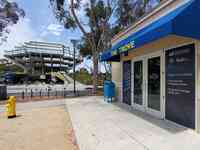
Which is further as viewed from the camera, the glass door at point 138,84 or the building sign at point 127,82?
the building sign at point 127,82

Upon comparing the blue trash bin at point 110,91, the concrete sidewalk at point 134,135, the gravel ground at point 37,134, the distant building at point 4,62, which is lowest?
the gravel ground at point 37,134

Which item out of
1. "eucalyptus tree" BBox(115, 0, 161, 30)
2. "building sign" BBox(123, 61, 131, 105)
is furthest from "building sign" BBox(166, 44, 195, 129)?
"eucalyptus tree" BBox(115, 0, 161, 30)

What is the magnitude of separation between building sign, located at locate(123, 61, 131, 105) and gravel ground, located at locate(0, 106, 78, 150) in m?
3.43

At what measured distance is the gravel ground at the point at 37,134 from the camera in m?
5.21

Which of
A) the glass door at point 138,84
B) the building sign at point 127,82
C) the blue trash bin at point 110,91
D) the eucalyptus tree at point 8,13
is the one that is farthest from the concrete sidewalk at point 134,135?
the eucalyptus tree at point 8,13

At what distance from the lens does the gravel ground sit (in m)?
5.21

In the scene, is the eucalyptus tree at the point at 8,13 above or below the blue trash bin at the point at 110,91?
above

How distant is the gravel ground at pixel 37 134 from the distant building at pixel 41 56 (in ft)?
210

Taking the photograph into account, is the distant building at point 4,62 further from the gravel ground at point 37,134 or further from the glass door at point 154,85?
the glass door at point 154,85

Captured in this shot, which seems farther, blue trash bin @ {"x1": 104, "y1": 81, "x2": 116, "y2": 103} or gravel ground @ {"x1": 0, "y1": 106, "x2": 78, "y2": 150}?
blue trash bin @ {"x1": 104, "y1": 81, "x2": 116, "y2": 103}

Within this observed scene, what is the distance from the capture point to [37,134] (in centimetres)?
626

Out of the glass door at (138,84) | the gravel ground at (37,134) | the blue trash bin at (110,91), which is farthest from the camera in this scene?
the blue trash bin at (110,91)

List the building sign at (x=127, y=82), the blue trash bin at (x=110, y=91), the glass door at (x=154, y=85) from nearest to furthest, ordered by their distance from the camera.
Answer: the glass door at (x=154, y=85) → the building sign at (x=127, y=82) → the blue trash bin at (x=110, y=91)

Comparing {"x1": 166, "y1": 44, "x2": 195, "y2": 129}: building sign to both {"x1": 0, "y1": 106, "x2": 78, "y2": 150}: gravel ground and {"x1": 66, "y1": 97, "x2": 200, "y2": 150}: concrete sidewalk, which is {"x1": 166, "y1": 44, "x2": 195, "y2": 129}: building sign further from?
{"x1": 0, "y1": 106, "x2": 78, "y2": 150}: gravel ground
